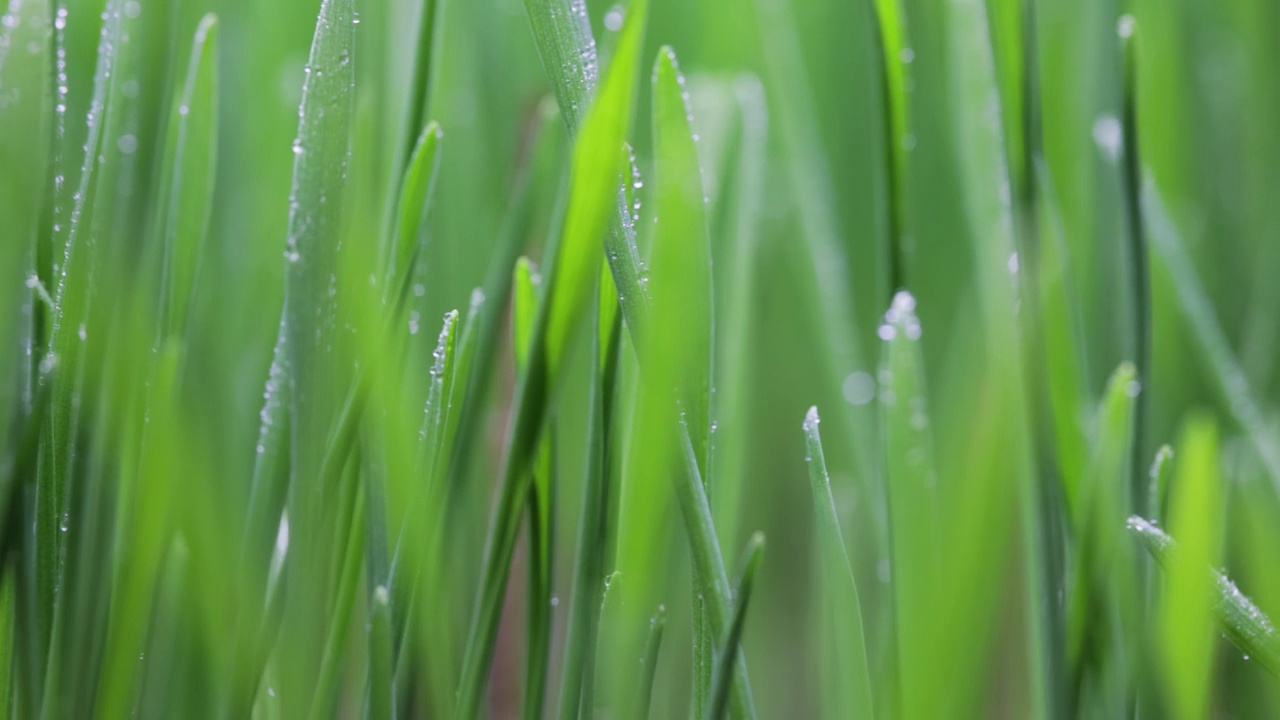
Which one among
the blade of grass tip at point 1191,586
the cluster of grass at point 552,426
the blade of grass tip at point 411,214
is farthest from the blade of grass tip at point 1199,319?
the blade of grass tip at point 411,214

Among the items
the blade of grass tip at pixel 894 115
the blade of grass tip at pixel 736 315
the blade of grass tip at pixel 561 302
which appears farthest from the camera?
the blade of grass tip at pixel 736 315

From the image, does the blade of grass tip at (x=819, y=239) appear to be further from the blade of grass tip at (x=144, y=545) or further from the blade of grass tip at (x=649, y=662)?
the blade of grass tip at (x=144, y=545)

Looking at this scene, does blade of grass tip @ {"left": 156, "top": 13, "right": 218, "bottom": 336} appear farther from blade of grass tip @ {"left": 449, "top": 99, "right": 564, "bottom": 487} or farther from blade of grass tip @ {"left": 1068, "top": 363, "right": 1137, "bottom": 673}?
blade of grass tip @ {"left": 1068, "top": 363, "right": 1137, "bottom": 673}

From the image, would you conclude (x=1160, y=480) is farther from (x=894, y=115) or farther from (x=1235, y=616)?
(x=894, y=115)

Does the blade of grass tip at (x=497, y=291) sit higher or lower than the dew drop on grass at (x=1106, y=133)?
lower

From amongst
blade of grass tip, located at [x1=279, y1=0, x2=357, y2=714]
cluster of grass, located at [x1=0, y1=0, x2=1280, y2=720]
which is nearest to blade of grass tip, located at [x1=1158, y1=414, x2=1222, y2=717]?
cluster of grass, located at [x1=0, y1=0, x2=1280, y2=720]

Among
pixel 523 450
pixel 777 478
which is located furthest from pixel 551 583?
pixel 777 478

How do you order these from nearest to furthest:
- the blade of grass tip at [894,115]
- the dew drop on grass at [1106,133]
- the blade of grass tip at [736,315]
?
the blade of grass tip at [894,115] < the blade of grass tip at [736,315] < the dew drop on grass at [1106,133]

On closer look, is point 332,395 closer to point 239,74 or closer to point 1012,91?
point 1012,91
